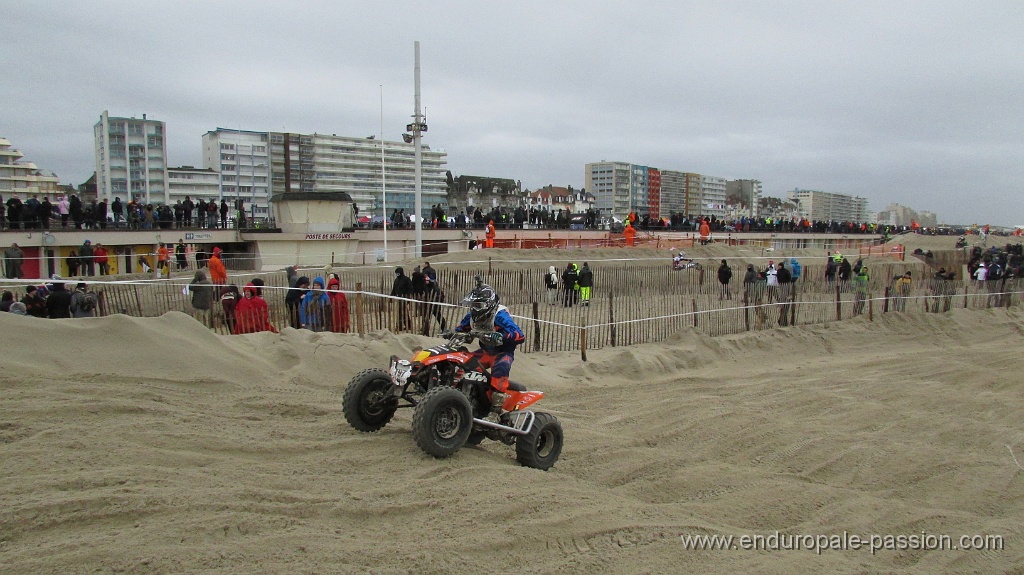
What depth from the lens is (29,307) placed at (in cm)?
1003

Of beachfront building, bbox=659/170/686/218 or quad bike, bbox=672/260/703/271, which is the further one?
beachfront building, bbox=659/170/686/218

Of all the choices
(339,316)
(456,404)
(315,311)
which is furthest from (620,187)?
(456,404)

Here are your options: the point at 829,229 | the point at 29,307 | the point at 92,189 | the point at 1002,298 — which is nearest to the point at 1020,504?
the point at 29,307

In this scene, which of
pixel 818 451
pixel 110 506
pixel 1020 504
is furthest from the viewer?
pixel 818 451

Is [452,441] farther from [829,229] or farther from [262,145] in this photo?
[829,229]

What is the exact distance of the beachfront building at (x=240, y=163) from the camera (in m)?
39.3

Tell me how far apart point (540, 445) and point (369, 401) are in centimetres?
179

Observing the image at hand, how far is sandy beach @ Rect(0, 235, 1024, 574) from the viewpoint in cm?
431

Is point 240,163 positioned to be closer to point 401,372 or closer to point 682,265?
point 682,265

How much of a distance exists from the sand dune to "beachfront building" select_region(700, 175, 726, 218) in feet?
257

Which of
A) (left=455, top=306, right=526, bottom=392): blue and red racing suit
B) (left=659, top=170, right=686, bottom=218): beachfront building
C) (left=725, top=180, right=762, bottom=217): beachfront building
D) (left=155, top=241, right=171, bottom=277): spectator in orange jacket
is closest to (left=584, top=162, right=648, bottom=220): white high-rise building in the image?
(left=659, top=170, right=686, bottom=218): beachfront building

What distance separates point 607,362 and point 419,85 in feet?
46.8

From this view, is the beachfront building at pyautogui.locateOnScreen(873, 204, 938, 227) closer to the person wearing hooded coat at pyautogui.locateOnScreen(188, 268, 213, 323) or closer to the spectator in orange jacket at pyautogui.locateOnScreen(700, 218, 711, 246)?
the spectator in orange jacket at pyautogui.locateOnScreen(700, 218, 711, 246)

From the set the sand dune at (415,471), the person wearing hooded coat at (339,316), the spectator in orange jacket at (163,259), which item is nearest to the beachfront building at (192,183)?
the spectator in orange jacket at (163,259)
